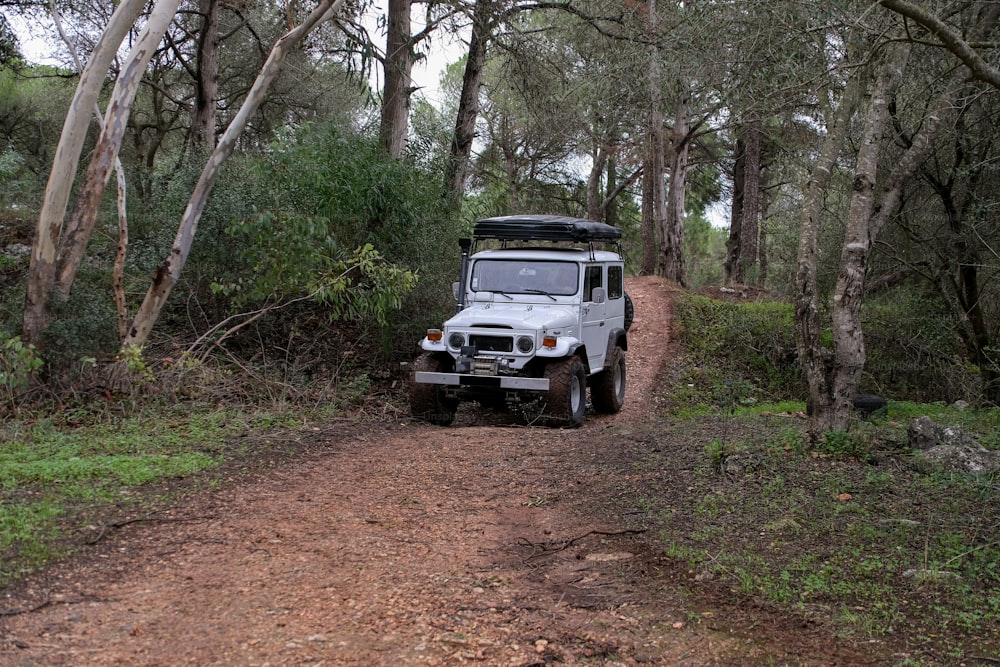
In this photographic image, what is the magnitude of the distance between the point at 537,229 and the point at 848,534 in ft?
21.7

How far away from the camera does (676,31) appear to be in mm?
8867

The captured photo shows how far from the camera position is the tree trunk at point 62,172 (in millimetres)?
9125

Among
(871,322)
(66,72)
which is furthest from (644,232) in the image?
(66,72)

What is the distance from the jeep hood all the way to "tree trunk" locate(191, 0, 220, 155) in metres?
7.84

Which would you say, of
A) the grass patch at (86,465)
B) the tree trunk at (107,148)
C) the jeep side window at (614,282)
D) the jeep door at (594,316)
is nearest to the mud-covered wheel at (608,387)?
the jeep door at (594,316)

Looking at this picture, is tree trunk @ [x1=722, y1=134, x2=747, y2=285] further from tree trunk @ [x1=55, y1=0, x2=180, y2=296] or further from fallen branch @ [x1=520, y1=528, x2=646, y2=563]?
fallen branch @ [x1=520, y1=528, x2=646, y2=563]

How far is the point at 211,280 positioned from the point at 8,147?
8.82 metres

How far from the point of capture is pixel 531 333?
9.76m

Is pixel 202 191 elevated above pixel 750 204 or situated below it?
below

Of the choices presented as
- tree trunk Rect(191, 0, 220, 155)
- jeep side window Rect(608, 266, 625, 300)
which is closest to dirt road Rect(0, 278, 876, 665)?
jeep side window Rect(608, 266, 625, 300)

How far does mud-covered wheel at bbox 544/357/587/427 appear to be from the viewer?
9.70 m

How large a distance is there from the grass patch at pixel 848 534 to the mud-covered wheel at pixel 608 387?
364 centimetres

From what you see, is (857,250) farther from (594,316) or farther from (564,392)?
(594,316)

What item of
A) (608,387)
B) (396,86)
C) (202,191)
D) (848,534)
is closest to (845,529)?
(848,534)
